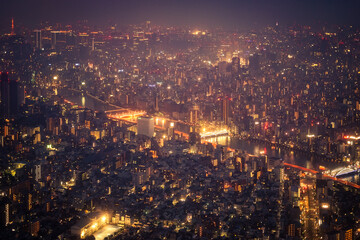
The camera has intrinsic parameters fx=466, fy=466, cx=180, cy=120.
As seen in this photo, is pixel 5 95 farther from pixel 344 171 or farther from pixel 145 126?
pixel 344 171

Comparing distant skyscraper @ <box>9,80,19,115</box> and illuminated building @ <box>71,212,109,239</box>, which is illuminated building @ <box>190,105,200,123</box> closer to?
distant skyscraper @ <box>9,80,19,115</box>

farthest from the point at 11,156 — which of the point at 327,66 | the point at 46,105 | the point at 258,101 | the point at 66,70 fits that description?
the point at 327,66

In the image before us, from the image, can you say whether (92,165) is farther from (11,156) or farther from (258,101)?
(258,101)

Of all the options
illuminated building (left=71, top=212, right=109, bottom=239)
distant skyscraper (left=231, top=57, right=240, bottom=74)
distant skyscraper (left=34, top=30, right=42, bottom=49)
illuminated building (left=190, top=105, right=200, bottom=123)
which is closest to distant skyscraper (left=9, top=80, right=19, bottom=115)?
distant skyscraper (left=34, top=30, right=42, bottom=49)

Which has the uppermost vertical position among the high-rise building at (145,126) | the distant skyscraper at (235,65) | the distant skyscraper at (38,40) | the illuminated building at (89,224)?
the distant skyscraper at (38,40)

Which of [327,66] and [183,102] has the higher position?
[327,66]

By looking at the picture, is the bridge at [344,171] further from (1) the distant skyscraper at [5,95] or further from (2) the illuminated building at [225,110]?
(1) the distant skyscraper at [5,95]

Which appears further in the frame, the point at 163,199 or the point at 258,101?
the point at 258,101

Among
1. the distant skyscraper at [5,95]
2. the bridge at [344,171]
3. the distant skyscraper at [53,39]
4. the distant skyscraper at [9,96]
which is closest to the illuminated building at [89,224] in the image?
the bridge at [344,171]
